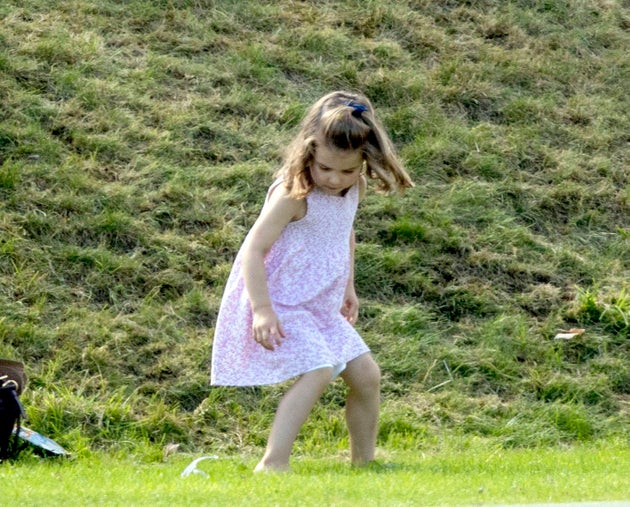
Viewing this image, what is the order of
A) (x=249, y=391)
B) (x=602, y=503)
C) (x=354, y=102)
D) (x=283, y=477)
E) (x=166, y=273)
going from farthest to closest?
(x=166, y=273) < (x=249, y=391) < (x=354, y=102) < (x=283, y=477) < (x=602, y=503)

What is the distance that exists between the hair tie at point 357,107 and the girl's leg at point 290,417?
1155 mm

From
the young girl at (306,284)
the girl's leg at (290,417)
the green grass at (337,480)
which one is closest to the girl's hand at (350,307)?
the young girl at (306,284)

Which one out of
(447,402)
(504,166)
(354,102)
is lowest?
(447,402)

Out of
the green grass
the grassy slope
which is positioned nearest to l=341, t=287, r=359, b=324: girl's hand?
the green grass

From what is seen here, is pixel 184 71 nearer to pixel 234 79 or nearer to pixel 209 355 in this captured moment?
pixel 234 79

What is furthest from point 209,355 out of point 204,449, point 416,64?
point 416,64

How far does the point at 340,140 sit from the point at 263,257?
24.4 inches

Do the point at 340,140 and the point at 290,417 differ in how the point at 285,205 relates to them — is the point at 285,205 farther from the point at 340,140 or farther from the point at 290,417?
the point at 290,417

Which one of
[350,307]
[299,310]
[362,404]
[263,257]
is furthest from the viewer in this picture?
[350,307]

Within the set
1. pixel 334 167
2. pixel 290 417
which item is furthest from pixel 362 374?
pixel 334 167

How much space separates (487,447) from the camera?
6.80 m

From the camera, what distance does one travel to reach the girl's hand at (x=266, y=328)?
16.9 feet

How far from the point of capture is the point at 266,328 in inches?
202

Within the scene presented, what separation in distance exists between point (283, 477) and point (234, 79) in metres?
5.47
